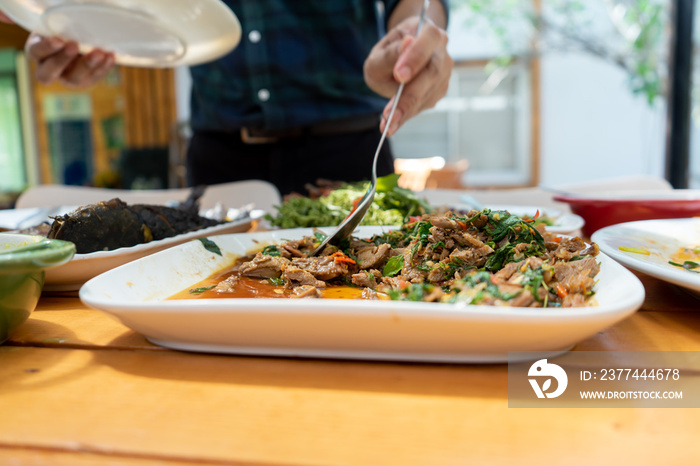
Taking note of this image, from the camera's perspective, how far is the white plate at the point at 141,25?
169cm

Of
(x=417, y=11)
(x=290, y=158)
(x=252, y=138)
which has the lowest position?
(x=290, y=158)

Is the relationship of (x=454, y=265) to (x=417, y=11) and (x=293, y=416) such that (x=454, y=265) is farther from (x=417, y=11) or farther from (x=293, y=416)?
(x=417, y=11)

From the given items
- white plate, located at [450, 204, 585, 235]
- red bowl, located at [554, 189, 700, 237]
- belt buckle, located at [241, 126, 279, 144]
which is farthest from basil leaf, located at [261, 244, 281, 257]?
belt buckle, located at [241, 126, 279, 144]

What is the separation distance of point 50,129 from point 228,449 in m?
10.8

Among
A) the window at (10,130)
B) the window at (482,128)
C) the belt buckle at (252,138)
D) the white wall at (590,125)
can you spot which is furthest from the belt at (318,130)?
the window at (10,130)

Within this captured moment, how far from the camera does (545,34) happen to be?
26.4ft

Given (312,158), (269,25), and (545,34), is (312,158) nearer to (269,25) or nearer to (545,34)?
(269,25)

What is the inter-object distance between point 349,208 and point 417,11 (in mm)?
1075

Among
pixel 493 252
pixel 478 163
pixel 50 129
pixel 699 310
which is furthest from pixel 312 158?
pixel 50 129

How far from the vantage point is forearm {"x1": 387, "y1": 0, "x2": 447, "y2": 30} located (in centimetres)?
236

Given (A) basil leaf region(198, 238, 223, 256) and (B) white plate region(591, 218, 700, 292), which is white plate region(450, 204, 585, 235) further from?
(A) basil leaf region(198, 238, 223, 256)

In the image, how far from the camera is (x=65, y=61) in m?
2.12

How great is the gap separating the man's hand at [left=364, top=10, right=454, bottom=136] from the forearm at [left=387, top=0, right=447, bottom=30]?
0.59 m

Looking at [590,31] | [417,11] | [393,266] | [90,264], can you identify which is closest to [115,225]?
[90,264]
